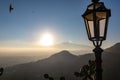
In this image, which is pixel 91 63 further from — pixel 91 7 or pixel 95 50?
pixel 91 7

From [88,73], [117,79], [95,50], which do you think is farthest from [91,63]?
[117,79]

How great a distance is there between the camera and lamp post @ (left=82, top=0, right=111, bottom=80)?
288 inches

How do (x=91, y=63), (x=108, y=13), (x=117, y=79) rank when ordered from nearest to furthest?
(x=108, y=13)
(x=91, y=63)
(x=117, y=79)

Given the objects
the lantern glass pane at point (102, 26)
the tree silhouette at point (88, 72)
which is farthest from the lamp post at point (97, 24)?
the tree silhouette at point (88, 72)

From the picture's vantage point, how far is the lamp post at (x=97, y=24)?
7320mm

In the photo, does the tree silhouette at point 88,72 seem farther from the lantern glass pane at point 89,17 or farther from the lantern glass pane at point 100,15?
the lantern glass pane at point 100,15

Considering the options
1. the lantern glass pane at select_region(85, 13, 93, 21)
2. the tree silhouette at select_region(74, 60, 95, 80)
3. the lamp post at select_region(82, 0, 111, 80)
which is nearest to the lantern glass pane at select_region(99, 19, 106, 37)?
the lamp post at select_region(82, 0, 111, 80)

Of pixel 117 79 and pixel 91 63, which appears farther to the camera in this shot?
pixel 117 79

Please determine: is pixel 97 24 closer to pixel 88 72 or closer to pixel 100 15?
pixel 100 15

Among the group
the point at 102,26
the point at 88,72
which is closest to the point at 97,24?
the point at 102,26

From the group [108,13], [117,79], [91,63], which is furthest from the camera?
[117,79]

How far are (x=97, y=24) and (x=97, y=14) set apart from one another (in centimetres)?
32

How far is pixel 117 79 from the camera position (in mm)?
198000

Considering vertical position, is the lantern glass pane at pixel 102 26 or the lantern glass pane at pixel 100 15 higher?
the lantern glass pane at pixel 100 15
